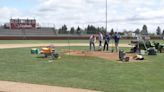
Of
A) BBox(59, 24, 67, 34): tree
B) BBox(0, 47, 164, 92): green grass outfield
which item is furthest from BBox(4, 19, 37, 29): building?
BBox(0, 47, 164, 92): green grass outfield

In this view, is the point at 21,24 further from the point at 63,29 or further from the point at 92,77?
the point at 92,77

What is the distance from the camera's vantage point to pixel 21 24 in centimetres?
10494

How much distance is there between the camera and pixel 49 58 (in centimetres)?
2656

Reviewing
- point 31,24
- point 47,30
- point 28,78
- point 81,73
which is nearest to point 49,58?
point 81,73

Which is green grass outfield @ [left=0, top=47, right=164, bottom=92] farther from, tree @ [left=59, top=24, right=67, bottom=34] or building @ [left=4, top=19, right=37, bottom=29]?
tree @ [left=59, top=24, right=67, bottom=34]

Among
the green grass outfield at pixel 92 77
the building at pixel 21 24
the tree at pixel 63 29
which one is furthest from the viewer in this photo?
the tree at pixel 63 29

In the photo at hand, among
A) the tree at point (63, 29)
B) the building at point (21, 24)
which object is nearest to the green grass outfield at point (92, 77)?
the building at point (21, 24)

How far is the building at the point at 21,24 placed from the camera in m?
100

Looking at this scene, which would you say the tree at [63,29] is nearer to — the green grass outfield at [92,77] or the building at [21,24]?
the building at [21,24]

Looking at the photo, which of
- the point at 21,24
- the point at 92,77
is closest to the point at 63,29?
the point at 21,24

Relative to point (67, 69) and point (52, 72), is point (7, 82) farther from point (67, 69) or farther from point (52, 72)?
point (67, 69)

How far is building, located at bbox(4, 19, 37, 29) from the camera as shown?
100 m

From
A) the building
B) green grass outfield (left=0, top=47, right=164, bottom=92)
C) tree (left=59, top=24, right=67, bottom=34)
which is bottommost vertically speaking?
green grass outfield (left=0, top=47, right=164, bottom=92)

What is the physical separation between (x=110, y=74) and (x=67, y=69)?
2.78 meters
